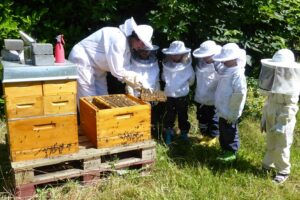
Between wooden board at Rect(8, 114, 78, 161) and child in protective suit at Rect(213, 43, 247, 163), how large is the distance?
65.4 inches

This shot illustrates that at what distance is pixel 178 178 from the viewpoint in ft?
12.3

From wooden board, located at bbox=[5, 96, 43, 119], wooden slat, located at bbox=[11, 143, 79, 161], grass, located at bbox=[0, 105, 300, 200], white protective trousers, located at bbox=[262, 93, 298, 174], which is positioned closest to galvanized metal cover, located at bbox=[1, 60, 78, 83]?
wooden board, located at bbox=[5, 96, 43, 119]

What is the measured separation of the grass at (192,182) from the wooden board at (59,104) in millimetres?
673

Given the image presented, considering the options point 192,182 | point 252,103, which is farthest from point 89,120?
point 252,103

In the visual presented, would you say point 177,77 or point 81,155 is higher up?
point 177,77

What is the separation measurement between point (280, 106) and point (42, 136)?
2.26m

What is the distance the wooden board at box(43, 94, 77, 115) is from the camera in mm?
3181

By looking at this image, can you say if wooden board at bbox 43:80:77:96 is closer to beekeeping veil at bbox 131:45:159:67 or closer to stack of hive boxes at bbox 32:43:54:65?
stack of hive boxes at bbox 32:43:54:65

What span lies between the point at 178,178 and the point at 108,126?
89 centimetres

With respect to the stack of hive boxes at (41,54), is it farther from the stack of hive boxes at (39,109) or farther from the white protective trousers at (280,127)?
the white protective trousers at (280,127)

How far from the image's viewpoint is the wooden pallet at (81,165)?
10.5 feet

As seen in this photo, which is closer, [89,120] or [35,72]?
[35,72]

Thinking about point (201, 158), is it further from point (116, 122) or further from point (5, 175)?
point (5, 175)

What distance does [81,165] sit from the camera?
349 cm
